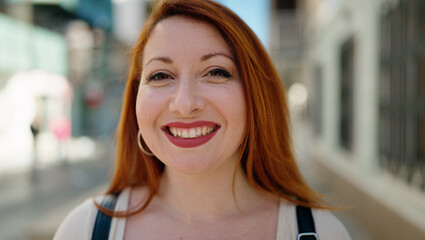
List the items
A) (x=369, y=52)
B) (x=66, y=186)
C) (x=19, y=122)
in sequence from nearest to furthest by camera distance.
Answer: (x=369, y=52) < (x=66, y=186) < (x=19, y=122)

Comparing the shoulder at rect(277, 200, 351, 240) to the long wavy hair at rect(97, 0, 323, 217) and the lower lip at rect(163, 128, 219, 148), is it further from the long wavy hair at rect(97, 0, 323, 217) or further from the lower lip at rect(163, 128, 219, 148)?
the lower lip at rect(163, 128, 219, 148)

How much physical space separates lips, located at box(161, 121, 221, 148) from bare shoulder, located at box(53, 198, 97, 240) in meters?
0.47

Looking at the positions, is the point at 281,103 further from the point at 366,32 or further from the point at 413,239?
the point at 366,32

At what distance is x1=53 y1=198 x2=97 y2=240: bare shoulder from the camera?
146 cm

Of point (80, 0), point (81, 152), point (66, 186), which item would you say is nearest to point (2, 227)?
point (66, 186)

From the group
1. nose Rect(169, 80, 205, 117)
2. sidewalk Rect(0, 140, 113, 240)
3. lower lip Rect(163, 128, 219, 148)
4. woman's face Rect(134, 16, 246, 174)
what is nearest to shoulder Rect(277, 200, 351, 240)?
woman's face Rect(134, 16, 246, 174)

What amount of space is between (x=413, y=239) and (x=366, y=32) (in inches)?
113

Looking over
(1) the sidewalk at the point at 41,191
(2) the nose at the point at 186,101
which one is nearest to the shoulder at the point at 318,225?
(2) the nose at the point at 186,101

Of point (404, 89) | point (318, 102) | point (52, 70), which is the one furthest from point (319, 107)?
point (52, 70)

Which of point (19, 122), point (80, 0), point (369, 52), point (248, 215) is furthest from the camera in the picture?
point (80, 0)

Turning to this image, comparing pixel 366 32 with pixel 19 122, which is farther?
pixel 19 122

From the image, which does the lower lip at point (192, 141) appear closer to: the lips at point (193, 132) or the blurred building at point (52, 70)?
the lips at point (193, 132)

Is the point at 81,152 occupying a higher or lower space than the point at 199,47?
lower

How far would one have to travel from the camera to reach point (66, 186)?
8.12m
